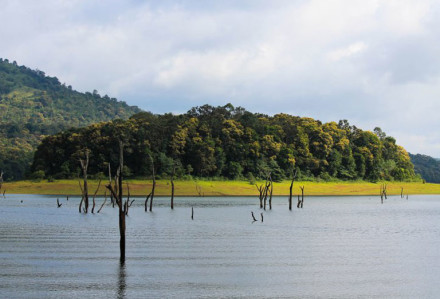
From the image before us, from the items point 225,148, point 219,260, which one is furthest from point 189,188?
point 219,260

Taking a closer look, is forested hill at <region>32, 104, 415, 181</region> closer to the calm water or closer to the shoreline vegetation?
the shoreline vegetation

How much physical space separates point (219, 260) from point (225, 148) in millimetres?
98627

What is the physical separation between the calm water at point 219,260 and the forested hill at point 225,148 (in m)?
61.6

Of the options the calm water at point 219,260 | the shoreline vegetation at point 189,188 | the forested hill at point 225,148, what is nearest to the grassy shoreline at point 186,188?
the shoreline vegetation at point 189,188

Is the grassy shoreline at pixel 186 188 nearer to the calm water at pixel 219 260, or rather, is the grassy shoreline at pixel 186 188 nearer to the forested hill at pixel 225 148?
the forested hill at pixel 225 148

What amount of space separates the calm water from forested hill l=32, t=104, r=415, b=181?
202 feet

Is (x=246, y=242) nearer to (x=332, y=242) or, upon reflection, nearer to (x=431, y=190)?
(x=332, y=242)

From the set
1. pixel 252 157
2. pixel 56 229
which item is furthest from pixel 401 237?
pixel 252 157

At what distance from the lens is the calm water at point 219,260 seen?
24609 mm

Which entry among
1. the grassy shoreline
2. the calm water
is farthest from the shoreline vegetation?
the calm water

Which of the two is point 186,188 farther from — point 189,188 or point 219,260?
point 219,260

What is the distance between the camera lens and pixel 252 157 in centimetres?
13188

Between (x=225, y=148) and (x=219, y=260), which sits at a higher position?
(x=225, y=148)

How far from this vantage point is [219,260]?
32094 mm
